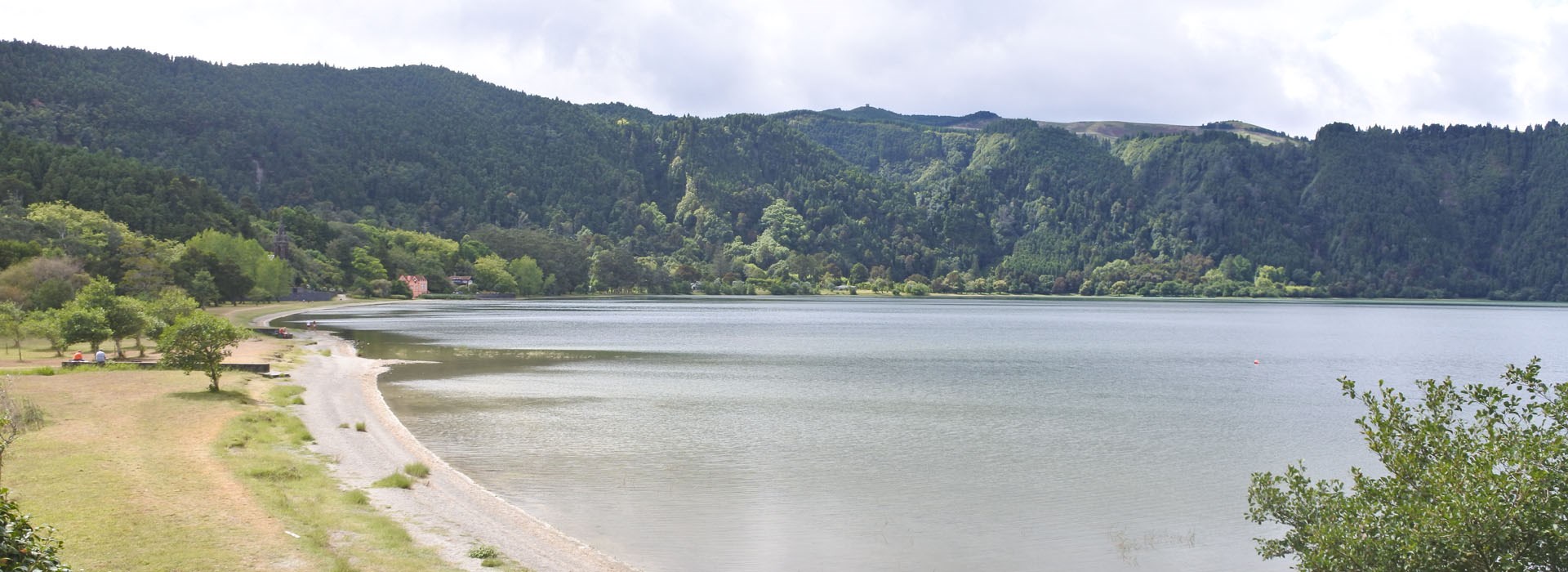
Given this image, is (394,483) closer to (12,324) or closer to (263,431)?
(263,431)

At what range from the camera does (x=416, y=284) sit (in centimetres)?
15625

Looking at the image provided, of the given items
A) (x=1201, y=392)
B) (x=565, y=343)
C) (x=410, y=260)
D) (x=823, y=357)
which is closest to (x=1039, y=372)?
(x=1201, y=392)

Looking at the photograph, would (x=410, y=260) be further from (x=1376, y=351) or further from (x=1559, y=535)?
(x=1559, y=535)

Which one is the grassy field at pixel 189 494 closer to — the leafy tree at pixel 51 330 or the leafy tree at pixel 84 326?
the leafy tree at pixel 84 326

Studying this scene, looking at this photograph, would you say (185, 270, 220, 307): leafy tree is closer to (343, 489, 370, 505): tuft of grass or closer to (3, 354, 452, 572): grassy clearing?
(3, 354, 452, 572): grassy clearing

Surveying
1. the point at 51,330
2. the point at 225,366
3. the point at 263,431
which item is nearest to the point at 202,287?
the point at 51,330

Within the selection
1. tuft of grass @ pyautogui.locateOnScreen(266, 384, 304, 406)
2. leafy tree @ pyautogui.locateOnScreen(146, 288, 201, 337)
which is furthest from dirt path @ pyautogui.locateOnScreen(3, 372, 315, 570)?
leafy tree @ pyautogui.locateOnScreen(146, 288, 201, 337)

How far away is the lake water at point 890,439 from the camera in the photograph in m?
16.8

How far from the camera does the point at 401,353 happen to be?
171 feet

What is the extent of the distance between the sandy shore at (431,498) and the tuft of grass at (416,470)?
0.55ft

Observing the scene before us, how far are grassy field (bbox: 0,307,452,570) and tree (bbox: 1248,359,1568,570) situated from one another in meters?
10.7

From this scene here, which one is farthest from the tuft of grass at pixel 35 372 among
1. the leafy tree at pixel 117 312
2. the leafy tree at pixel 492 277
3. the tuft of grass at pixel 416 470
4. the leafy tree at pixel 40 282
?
the leafy tree at pixel 492 277

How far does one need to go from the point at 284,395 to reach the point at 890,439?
17.9 m

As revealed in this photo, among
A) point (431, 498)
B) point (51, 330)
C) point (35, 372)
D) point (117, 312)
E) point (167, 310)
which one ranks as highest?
point (117, 312)
